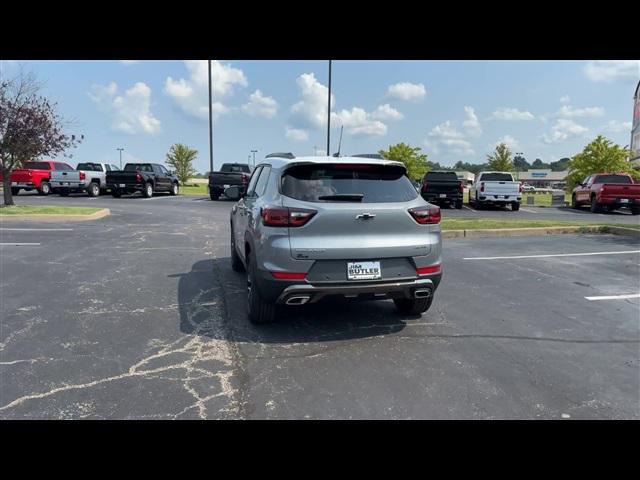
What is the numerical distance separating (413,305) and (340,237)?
1479mm

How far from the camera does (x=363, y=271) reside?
4.34 metres

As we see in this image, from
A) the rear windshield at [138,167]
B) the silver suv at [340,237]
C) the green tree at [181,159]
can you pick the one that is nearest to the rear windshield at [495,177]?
the rear windshield at [138,167]

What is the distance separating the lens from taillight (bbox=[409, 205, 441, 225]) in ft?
14.9

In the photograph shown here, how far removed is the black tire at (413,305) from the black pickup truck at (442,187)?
16858 mm

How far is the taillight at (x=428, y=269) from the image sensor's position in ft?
14.9

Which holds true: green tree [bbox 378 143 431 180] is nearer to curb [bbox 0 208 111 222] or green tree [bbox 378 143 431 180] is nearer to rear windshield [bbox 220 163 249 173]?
rear windshield [bbox 220 163 249 173]

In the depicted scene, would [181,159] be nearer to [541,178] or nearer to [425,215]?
[425,215]

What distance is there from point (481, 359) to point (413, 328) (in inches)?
36.8

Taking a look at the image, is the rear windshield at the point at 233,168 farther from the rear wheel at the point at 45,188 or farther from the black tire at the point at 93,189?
the rear wheel at the point at 45,188

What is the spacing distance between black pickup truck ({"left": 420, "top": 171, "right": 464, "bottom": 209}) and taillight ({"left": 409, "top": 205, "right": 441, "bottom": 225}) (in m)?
17.3

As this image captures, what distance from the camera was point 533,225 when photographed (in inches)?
515

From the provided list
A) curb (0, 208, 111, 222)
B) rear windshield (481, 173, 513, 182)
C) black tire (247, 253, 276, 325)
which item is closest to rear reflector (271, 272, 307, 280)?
black tire (247, 253, 276, 325)
